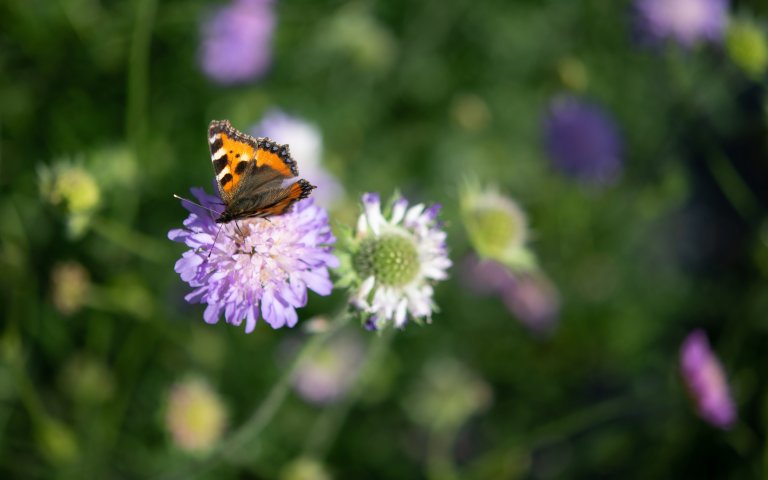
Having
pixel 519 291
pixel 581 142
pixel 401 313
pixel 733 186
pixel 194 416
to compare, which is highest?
pixel 733 186

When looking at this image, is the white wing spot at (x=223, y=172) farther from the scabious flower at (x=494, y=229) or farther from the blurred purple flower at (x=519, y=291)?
the blurred purple flower at (x=519, y=291)

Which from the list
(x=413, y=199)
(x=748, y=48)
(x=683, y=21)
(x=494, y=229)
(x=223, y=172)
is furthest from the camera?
(x=413, y=199)

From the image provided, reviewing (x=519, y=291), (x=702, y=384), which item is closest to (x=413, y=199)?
(x=519, y=291)

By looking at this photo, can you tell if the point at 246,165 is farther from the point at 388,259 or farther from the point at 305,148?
the point at 305,148

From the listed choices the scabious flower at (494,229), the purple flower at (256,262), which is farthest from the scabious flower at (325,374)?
the purple flower at (256,262)

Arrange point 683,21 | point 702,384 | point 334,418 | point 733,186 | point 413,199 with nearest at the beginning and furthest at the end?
point 702,384
point 334,418
point 683,21
point 413,199
point 733,186

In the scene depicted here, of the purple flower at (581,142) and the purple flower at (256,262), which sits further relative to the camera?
the purple flower at (581,142)
